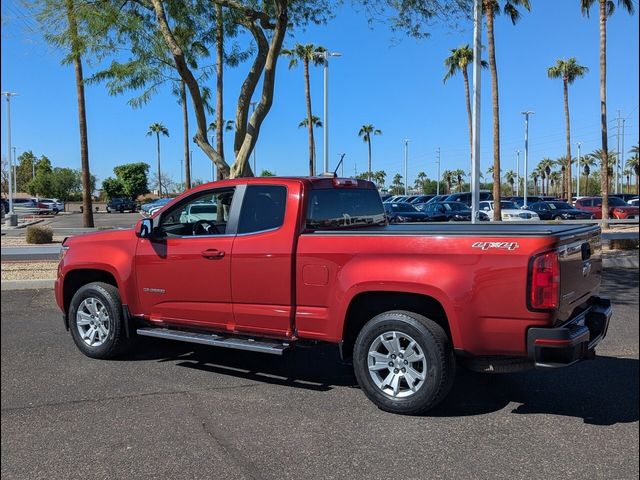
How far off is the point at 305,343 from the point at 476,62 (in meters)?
10.6

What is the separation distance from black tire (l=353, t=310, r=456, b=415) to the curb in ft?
23.6

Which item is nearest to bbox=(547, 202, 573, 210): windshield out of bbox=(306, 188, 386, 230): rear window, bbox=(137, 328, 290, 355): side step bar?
bbox=(306, 188, 386, 230): rear window

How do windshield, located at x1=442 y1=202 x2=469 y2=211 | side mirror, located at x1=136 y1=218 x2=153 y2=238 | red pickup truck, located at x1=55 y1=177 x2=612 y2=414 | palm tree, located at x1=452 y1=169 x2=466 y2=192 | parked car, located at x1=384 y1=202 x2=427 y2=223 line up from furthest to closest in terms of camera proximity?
palm tree, located at x1=452 y1=169 x2=466 y2=192 < windshield, located at x1=442 y1=202 x2=469 y2=211 < parked car, located at x1=384 y1=202 x2=427 y2=223 < side mirror, located at x1=136 y1=218 x2=153 y2=238 < red pickup truck, located at x1=55 y1=177 x2=612 y2=414

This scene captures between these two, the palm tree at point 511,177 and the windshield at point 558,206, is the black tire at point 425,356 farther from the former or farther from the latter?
the palm tree at point 511,177

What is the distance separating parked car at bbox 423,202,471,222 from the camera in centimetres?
2619

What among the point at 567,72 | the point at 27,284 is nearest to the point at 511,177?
the point at 567,72

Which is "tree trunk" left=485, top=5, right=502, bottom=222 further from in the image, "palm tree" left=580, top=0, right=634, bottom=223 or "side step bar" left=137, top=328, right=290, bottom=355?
"side step bar" left=137, top=328, right=290, bottom=355

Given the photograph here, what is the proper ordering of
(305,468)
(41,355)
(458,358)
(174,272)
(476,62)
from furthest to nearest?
(476,62), (41,355), (174,272), (458,358), (305,468)

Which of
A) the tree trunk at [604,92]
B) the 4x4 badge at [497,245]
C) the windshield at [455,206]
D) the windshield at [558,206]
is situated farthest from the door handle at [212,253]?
the windshield at [558,206]

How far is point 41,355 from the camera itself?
5.45 m

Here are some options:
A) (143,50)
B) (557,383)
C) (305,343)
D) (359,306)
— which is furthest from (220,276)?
(143,50)

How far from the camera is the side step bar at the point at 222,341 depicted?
4.41 metres

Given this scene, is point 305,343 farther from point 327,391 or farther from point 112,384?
point 112,384

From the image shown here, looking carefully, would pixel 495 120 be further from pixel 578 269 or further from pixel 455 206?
pixel 578 269
